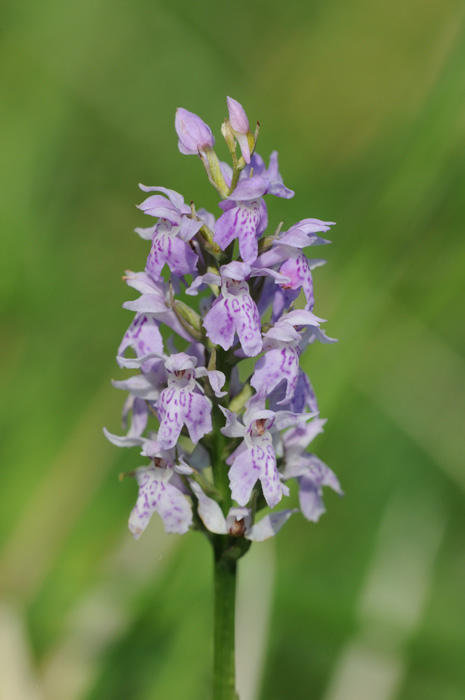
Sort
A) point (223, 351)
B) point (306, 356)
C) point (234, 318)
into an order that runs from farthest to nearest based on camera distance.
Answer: point (306, 356) → point (223, 351) → point (234, 318)

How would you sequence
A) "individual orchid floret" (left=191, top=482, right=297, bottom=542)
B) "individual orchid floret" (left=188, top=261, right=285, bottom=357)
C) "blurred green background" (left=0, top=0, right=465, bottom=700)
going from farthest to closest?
"blurred green background" (left=0, top=0, right=465, bottom=700) < "individual orchid floret" (left=191, top=482, right=297, bottom=542) < "individual orchid floret" (left=188, top=261, right=285, bottom=357)

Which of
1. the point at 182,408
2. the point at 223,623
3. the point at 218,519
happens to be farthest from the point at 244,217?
the point at 223,623

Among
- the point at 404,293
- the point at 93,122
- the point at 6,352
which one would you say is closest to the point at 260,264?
the point at 404,293

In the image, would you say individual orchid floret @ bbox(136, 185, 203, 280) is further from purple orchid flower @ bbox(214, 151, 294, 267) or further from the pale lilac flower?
the pale lilac flower

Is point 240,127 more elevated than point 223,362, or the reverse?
point 240,127

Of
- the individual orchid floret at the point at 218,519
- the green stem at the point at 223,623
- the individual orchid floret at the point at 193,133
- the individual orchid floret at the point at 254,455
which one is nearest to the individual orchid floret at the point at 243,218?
the individual orchid floret at the point at 193,133

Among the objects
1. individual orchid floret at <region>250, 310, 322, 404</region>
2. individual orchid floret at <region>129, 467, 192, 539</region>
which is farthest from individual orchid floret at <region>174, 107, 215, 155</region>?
individual orchid floret at <region>129, 467, 192, 539</region>

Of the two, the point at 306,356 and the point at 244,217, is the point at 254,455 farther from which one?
the point at 306,356
